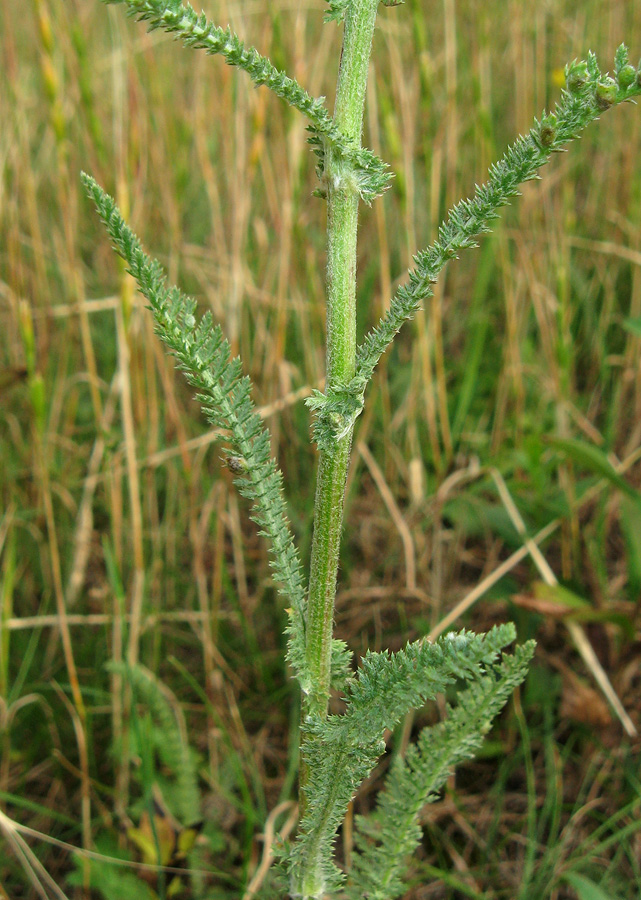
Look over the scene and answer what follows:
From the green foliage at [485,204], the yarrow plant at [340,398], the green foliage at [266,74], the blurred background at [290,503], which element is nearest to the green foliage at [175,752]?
the blurred background at [290,503]

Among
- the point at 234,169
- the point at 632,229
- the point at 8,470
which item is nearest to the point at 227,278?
the point at 234,169

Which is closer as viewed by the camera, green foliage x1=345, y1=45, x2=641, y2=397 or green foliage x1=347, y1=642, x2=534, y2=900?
green foliage x1=345, y1=45, x2=641, y2=397

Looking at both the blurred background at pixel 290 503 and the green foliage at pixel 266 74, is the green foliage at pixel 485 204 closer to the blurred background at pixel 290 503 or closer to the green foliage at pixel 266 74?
the green foliage at pixel 266 74

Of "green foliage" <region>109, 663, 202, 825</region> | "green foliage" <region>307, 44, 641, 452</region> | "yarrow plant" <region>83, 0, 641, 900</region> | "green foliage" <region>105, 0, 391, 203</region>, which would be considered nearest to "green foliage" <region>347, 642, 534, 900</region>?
"yarrow plant" <region>83, 0, 641, 900</region>

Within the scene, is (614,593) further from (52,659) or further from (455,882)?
(52,659)

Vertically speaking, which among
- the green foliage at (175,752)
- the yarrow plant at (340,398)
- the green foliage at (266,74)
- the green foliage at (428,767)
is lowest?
Answer: the green foliage at (175,752)

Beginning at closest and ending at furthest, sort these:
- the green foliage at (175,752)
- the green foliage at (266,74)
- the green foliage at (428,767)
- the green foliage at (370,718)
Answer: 1. the green foliage at (266,74)
2. the green foliage at (370,718)
3. the green foliage at (428,767)
4. the green foliage at (175,752)

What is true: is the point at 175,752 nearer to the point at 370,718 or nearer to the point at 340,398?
the point at 370,718

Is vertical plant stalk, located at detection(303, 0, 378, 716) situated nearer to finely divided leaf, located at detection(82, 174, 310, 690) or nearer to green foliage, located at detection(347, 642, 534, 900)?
finely divided leaf, located at detection(82, 174, 310, 690)
